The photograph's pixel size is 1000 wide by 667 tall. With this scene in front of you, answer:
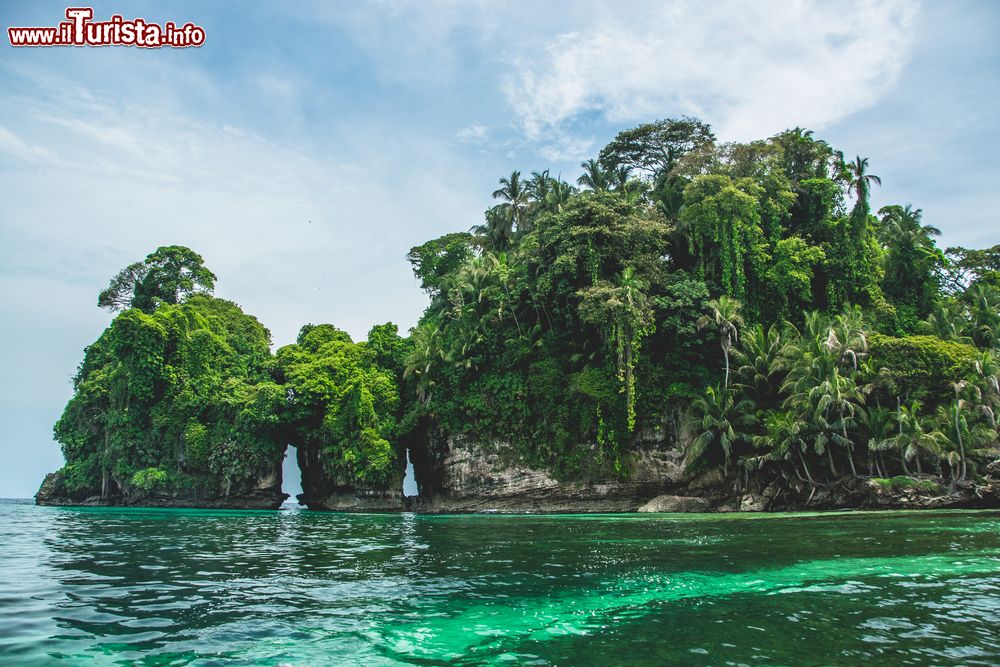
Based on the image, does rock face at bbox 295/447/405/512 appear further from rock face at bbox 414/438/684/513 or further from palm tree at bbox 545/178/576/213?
palm tree at bbox 545/178/576/213

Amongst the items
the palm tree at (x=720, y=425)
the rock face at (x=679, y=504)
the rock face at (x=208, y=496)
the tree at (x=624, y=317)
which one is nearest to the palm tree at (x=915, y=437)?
the palm tree at (x=720, y=425)

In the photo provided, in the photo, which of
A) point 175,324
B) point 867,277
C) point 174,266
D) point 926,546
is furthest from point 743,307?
point 174,266

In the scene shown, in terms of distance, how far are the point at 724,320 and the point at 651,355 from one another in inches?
175

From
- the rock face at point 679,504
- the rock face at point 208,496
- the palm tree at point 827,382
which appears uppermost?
the palm tree at point 827,382

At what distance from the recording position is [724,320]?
99.5 feet

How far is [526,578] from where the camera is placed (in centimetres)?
892

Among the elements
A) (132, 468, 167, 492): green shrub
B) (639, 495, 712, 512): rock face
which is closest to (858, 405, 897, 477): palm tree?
(639, 495, 712, 512): rock face

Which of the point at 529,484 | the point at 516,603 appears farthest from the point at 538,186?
the point at 516,603

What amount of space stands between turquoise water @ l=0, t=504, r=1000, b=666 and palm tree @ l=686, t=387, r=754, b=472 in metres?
16.0

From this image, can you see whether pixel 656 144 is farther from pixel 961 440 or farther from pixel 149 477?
pixel 149 477

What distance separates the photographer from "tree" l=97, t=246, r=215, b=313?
53.9m

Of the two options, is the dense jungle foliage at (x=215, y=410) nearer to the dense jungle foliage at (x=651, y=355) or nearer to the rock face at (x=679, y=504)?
the dense jungle foliage at (x=651, y=355)

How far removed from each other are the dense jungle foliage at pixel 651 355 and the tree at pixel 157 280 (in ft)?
36.4

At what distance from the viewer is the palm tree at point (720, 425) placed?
95.5 feet
